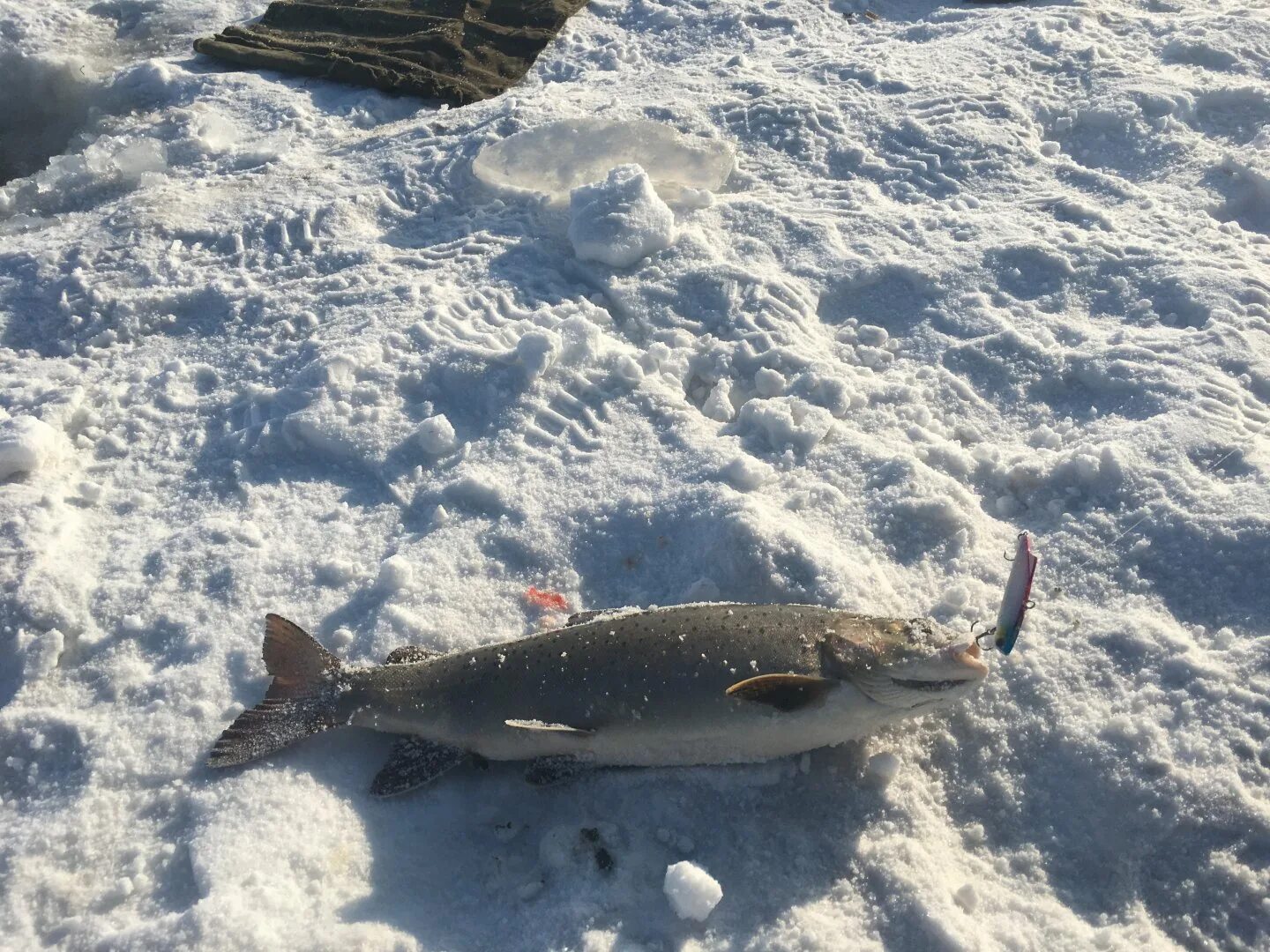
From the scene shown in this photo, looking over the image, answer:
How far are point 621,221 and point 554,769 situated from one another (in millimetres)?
2693

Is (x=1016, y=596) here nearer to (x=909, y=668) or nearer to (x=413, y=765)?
(x=909, y=668)

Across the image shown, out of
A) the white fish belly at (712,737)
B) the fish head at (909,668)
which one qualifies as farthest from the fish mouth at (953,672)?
the white fish belly at (712,737)

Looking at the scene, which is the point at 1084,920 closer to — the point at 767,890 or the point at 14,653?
the point at 767,890

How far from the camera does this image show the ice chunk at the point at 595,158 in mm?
4969

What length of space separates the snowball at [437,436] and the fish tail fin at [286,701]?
37.4 inches

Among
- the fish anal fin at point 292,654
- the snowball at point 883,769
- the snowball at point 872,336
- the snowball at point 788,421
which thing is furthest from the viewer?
the snowball at point 872,336

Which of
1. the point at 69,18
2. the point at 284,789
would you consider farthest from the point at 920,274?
the point at 69,18

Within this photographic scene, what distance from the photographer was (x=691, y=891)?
2.52 m

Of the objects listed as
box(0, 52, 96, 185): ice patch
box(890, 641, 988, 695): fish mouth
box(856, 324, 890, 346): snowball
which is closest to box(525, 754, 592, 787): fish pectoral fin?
box(890, 641, 988, 695): fish mouth

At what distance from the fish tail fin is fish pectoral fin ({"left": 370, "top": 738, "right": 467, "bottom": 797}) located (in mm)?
237

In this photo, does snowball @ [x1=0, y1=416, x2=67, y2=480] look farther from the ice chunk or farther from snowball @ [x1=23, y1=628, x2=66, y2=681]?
the ice chunk

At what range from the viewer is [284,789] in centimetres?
281

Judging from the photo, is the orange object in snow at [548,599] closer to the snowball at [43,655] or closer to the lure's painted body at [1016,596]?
the lure's painted body at [1016,596]

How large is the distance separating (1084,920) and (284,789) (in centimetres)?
237
